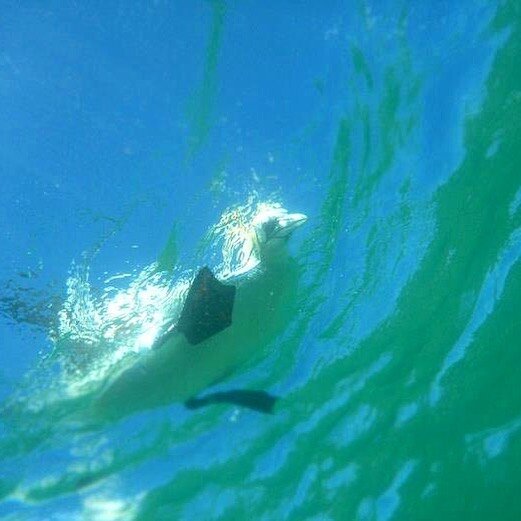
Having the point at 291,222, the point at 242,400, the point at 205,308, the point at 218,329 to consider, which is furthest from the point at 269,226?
the point at 242,400

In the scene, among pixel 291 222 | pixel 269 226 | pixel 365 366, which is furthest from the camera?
pixel 365 366

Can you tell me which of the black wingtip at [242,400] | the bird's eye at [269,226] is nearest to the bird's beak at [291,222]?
the bird's eye at [269,226]

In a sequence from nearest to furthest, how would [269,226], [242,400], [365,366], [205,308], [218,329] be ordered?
[269,226], [205,308], [218,329], [242,400], [365,366]

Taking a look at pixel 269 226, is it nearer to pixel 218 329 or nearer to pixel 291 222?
pixel 291 222

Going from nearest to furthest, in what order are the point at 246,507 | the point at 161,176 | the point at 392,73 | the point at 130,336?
the point at 161,176, the point at 392,73, the point at 130,336, the point at 246,507

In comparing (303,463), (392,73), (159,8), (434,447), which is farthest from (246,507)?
(159,8)

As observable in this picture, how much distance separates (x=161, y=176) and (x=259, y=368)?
5469mm

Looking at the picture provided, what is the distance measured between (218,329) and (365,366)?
4.05 meters

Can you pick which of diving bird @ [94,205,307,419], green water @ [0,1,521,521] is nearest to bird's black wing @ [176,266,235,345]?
diving bird @ [94,205,307,419]

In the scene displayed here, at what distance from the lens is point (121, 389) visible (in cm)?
990

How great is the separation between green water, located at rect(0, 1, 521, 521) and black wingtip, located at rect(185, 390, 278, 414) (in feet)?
0.69

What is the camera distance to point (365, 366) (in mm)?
11812

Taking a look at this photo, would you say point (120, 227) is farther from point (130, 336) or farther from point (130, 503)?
point (130, 503)

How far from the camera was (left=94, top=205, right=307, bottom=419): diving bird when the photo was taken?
8.65 m
